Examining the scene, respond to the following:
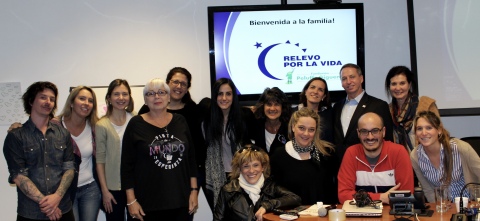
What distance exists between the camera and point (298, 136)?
3.63m

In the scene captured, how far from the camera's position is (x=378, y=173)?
11.3 ft

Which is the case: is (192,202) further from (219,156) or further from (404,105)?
(404,105)

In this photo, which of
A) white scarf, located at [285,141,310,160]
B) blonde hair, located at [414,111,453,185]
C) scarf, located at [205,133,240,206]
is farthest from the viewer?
scarf, located at [205,133,240,206]

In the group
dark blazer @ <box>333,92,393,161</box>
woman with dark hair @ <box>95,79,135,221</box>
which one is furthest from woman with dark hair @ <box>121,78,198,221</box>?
dark blazer @ <box>333,92,393,161</box>

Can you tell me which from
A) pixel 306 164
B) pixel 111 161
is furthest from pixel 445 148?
pixel 111 161

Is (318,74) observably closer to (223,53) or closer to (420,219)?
(223,53)

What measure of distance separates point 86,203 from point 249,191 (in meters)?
1.30

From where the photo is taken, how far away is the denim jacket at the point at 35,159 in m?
3.41

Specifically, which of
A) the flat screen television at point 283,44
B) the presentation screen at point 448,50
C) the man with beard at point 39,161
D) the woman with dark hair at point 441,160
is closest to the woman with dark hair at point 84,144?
the man with beard at point 39,161

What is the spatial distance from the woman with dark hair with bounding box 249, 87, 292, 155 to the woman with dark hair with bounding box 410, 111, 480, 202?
1084 millimetres

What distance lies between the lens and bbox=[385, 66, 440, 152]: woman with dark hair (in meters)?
4.15

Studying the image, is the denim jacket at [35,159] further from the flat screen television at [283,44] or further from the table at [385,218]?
the flat screen television at [283,44]

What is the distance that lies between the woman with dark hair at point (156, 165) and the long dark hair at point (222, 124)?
1.44ft

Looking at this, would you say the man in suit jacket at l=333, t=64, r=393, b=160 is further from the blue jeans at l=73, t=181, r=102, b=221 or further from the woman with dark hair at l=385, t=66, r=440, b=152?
the blue jeans at l=73, t=181, r=102, b=221
